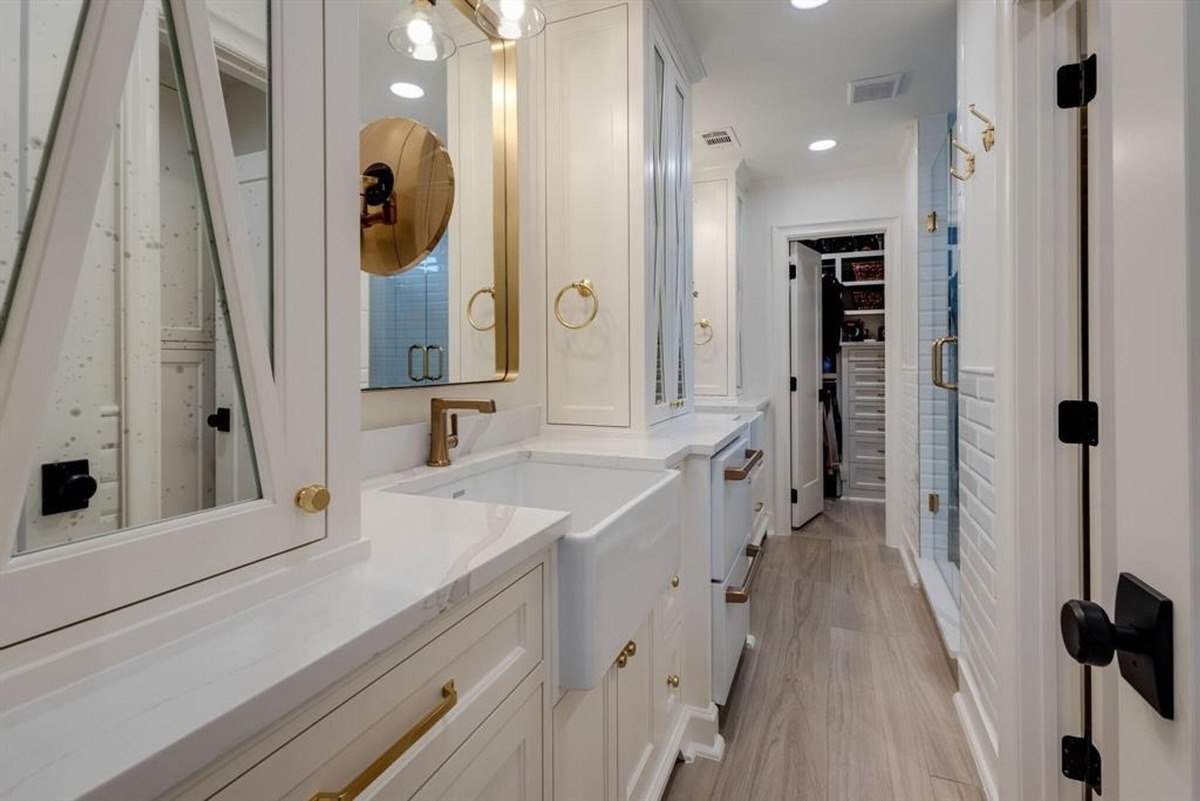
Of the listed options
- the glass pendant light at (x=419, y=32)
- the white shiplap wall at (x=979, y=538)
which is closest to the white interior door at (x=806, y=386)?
the white shiplap wall at (x=979, y=538)

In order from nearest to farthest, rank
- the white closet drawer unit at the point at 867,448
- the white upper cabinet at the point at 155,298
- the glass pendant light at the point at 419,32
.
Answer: the white upper cabinet at the point at 155,298 → the glass pendant light at the point at 419,32 → the white closet drawer unit at the point at 867,448

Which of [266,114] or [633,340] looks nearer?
[266,114]

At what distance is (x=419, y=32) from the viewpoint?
146 cm

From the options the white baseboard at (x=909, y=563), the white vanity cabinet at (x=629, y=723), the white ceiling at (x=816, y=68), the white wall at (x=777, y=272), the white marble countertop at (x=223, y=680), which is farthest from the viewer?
the white wall at (x=777, y=272)

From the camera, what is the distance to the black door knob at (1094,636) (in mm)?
422

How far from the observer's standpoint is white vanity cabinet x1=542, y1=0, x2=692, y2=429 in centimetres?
191

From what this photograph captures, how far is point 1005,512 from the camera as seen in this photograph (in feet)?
4.55

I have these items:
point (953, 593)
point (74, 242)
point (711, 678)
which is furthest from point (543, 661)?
point (953, 593)

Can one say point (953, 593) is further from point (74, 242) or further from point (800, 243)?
point (74, 242)

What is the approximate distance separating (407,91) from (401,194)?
33cm

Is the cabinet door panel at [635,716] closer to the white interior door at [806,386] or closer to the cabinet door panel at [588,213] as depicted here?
the cabinet door panel at [588,213]

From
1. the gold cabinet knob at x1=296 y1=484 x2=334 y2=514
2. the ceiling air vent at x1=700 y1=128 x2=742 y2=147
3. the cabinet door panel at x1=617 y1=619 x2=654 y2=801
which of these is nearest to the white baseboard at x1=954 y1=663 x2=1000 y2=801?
the cabinet door panel at x1=617 y1=619 x2=654 y2=801

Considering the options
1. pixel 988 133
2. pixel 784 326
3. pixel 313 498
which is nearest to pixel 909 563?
pixel 784 326

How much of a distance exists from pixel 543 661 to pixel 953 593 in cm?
254
